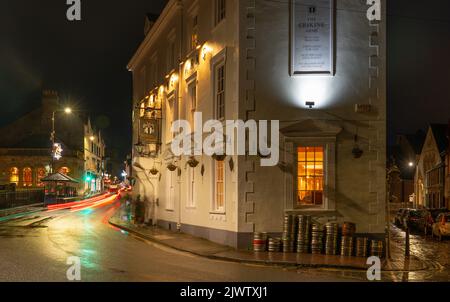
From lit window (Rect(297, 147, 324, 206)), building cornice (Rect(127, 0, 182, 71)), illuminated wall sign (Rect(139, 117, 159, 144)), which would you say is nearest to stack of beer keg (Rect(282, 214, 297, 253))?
lit window (Rect(297, 147, 324, 206))

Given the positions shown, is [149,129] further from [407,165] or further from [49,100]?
[407,165]

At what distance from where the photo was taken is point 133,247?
1858 centimetres

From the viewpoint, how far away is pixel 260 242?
57.1ft

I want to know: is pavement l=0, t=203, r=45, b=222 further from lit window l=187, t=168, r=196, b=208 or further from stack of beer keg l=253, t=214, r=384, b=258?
stack of beer keg l=253, t=214, r=384, b=258

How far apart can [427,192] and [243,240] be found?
48.2m

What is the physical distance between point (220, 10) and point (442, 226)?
1475 cm

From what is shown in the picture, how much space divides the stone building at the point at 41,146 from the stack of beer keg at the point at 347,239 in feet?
170

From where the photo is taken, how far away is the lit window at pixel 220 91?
19906mm

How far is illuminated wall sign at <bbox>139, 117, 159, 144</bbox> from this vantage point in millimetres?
28266

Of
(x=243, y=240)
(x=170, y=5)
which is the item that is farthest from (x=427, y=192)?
(x=243, y=240)

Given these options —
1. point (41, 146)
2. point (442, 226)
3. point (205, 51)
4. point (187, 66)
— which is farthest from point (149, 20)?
point (41, 146)

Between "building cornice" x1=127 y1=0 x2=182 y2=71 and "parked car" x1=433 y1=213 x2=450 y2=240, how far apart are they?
15.8 m

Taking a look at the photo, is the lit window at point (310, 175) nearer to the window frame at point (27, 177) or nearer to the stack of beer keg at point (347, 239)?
the stack of beer keg at point (347, 239)

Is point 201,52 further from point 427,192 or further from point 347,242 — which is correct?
point 427,192
